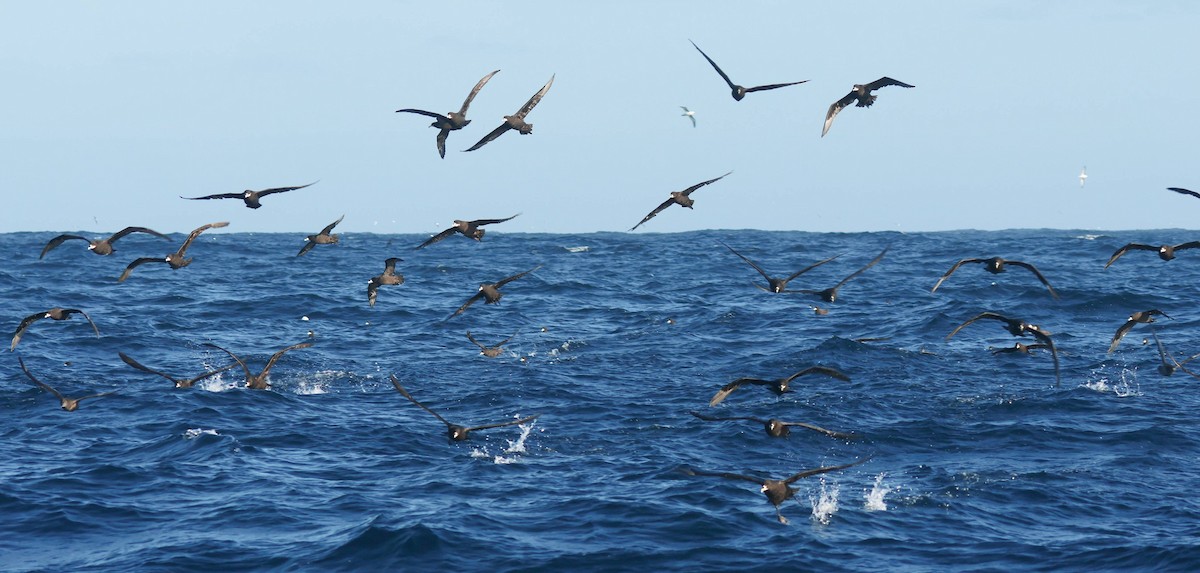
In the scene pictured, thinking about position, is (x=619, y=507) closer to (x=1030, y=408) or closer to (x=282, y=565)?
(x=282, y=565)

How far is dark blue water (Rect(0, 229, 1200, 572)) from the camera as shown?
61.8ft

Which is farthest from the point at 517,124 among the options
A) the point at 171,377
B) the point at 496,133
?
the point at 171,377

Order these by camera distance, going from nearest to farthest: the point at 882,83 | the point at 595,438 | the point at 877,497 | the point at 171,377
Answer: the point at 882,83, the point at 877,497, the point at 171,377, the point at 595,438

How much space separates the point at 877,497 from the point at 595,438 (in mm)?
6280

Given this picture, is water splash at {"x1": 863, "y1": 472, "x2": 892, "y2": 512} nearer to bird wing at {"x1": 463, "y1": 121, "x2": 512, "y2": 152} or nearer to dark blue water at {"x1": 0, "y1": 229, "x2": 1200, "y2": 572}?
dark blue water at {"x1": 0, "y1": 229, "x2": 1200, "y2": 572}

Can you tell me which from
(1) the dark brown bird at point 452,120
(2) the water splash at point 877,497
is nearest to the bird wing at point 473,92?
(1) the dark brown bird at point 452,120

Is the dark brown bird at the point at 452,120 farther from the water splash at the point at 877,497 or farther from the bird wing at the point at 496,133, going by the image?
the water splash at the point at 877,497

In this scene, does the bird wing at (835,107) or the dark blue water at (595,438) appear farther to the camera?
the bird wing at (835,107)

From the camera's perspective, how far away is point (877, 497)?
21.3m

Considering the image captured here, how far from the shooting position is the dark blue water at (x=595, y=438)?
18.8m

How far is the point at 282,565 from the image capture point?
58.8 feet

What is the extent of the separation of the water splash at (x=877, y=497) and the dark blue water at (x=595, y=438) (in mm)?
80

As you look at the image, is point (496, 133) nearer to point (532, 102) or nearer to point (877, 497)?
point (532, 102)

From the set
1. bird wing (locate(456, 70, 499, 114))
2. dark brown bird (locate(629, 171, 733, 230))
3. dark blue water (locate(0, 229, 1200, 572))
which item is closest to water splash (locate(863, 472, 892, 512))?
dark blue water (locate(0, 229, 1200, 572))
